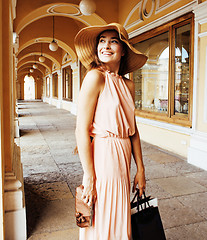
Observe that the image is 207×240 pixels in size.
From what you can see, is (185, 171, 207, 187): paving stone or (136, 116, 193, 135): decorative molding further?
(136, 116, 193, 135): decorative molding

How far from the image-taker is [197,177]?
13.9 ft

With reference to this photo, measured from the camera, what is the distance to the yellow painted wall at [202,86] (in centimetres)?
470

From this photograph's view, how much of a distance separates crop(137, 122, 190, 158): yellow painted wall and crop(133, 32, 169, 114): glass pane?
1.81ft

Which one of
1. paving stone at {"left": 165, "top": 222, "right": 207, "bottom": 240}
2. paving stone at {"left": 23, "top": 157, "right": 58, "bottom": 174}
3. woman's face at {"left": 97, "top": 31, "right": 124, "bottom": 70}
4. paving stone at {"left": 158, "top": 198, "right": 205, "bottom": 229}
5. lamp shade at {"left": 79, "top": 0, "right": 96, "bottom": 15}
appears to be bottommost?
paving stone at {"left": 165, "top": 222, "right": 207, "bottom": 240}

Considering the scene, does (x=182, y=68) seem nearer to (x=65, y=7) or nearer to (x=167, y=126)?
(x=167, y=126)

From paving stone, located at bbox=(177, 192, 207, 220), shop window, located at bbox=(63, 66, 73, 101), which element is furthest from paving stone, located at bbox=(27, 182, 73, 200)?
shop window, located at bbox=(63, 66, 73, 101)

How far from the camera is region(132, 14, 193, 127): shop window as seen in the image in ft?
17.8

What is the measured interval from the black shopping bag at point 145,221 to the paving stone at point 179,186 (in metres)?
2.03

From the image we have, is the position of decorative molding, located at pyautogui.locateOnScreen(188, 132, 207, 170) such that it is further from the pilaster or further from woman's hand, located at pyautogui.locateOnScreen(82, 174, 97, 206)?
woman's hand, located at pyautogui.locateOnScreen(82, 174, 97, 206)

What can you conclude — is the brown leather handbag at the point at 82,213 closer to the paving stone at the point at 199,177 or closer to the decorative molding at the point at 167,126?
the paving stone at the point at 199,177

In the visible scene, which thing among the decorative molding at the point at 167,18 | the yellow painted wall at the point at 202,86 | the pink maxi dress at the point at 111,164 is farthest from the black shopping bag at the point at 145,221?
the decorative molding at the point at 167,18

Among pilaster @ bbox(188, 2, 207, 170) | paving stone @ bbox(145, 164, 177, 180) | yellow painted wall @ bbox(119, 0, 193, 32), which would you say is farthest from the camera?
yellow painted wall @ bbox(119, 0, 193, 32)

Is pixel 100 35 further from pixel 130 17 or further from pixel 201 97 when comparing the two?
pixel 130 17

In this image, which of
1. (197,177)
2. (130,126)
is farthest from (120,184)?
(197,177)
